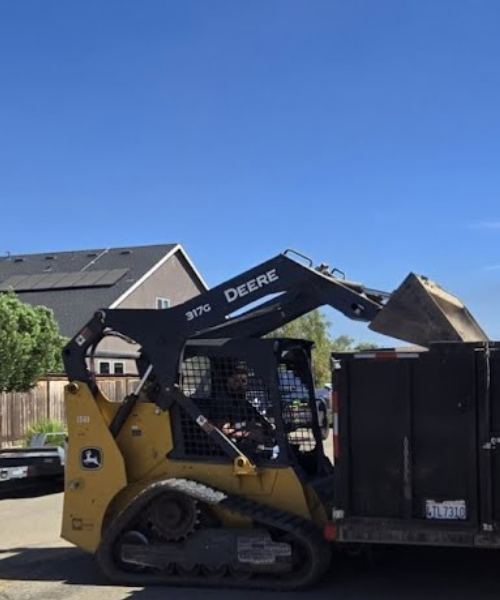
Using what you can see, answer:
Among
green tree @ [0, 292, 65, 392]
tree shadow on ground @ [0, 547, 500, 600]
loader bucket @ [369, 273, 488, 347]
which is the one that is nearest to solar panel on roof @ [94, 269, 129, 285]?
green tree @ [0, 292, 65, 392]

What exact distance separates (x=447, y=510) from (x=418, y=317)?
1.58 meters

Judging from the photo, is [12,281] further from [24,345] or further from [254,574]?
[254,574]

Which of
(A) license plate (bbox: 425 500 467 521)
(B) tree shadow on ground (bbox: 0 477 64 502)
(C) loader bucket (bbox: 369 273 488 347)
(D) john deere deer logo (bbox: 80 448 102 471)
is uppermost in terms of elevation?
(C) loader bucket (bbox: 369 273 488 347)

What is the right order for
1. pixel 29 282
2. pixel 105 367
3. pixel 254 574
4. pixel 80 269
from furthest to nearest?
pixel 80 269 → pixel 29 282 → pixel 105 367 → pixel 254 574

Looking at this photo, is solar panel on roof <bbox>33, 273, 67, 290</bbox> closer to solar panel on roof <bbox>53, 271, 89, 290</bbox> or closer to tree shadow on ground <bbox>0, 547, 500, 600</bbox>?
solar panel on roof <bbox>53, 271, 89, 290</bbox>

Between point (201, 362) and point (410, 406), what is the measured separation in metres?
2.16

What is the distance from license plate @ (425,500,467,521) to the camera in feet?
21.3

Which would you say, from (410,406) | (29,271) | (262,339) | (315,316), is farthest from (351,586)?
(315,316)

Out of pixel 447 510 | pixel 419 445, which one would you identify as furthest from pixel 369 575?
pixel 419 445

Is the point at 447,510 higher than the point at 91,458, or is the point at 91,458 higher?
the point at 91,458

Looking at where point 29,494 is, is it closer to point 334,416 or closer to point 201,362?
point 201,362

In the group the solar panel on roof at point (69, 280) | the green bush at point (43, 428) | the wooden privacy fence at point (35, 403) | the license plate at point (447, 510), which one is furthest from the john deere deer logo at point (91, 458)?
the solar panel on roof at point (69, 280)

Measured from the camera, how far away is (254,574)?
7250 millimetres

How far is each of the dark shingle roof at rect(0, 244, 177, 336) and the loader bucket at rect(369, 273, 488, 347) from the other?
26265 millimetres
